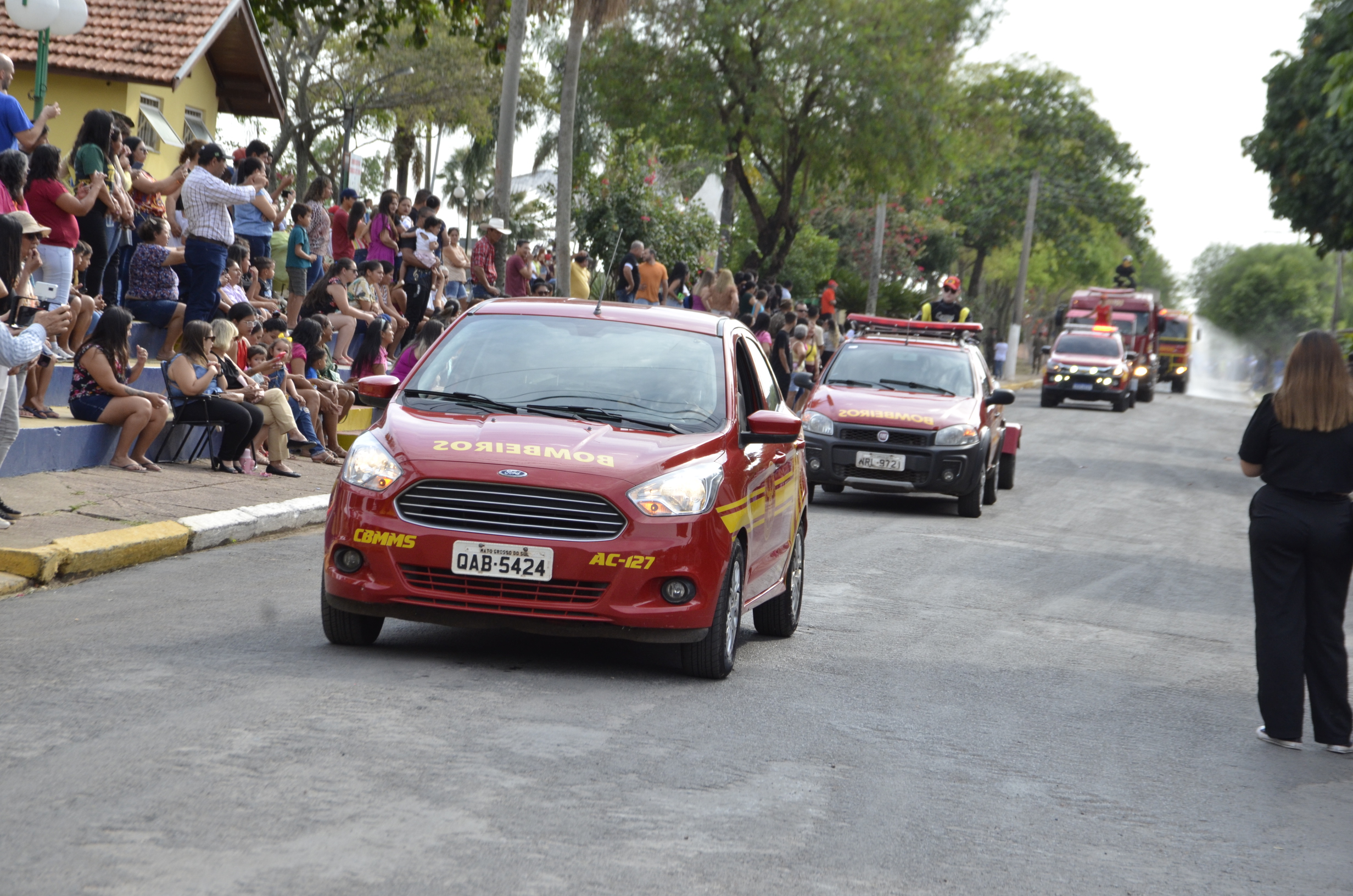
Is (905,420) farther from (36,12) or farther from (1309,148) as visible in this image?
(1309,148)

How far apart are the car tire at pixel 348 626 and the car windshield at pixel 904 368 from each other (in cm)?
1014

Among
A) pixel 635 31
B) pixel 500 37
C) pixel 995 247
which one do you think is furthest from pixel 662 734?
pixel 995 247

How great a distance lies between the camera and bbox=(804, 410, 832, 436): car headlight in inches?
630

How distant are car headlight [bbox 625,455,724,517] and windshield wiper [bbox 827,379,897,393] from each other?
32.2 feet

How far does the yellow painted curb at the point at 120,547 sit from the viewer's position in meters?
9.13

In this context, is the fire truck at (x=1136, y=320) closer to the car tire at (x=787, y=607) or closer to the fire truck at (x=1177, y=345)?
the fire truck at (x=1177, y=345)

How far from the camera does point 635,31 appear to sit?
35.9 m

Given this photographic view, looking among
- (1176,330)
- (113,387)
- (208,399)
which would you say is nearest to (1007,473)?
(208,399)

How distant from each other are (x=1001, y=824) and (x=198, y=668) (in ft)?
11.1

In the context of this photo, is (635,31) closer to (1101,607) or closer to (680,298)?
(680,298)

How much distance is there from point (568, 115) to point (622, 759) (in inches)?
826

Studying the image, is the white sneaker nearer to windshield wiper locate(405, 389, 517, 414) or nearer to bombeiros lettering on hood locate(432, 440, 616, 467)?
bombeiros lettering on hood locate(432, 440, 616, 467)

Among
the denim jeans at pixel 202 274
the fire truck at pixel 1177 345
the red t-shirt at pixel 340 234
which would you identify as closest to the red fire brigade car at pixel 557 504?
the denim jeans at pixel 202 274

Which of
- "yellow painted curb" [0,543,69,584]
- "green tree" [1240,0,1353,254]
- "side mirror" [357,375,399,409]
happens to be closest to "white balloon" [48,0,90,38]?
"yellow painted curb" [0,543,69,584]
